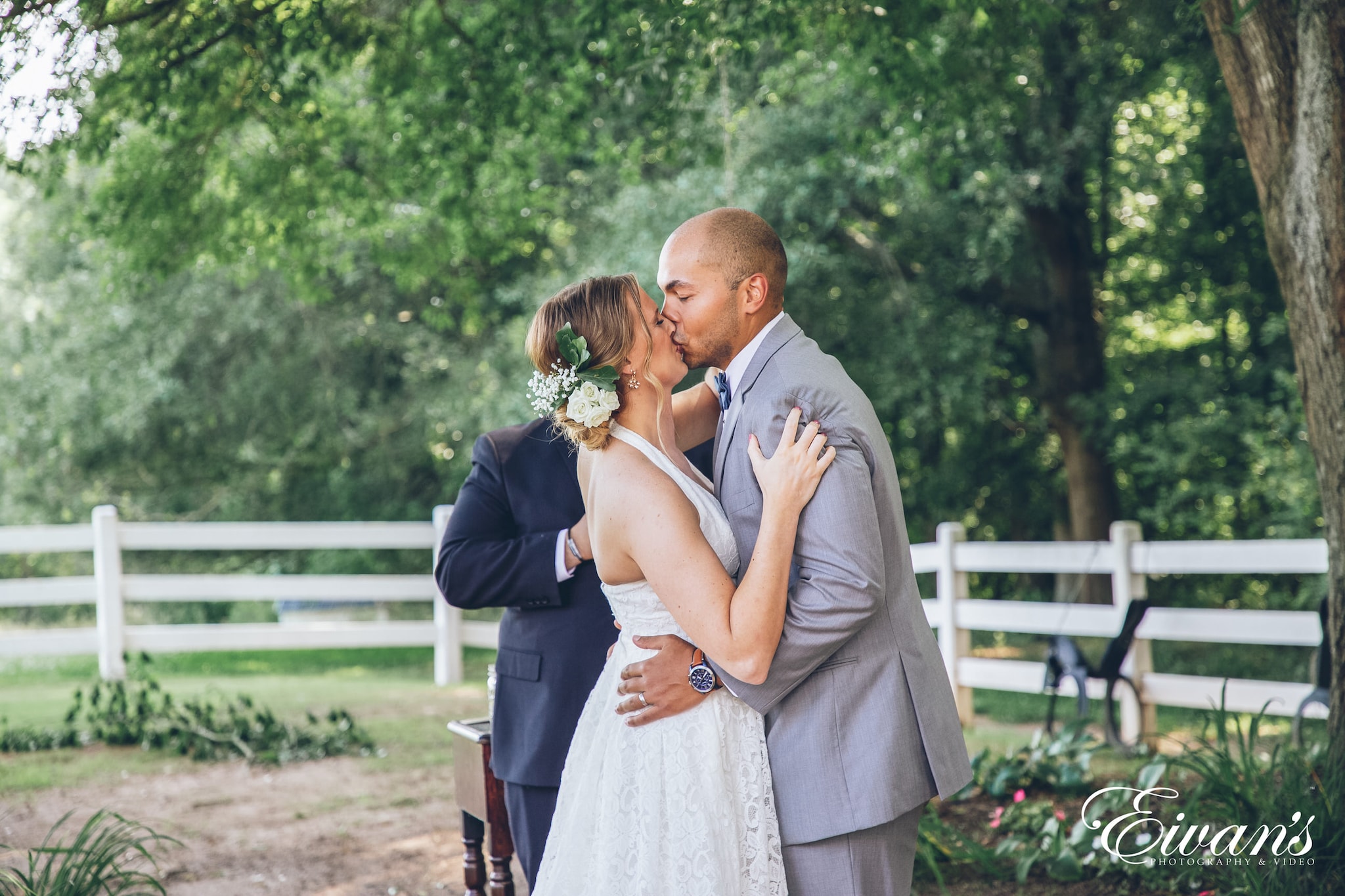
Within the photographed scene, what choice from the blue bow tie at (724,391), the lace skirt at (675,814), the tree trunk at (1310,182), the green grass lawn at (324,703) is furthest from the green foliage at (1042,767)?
the blue bow tie at (724,391)

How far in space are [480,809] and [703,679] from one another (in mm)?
1364

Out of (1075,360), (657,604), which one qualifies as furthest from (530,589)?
(1075,360)

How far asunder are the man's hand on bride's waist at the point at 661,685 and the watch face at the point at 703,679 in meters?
0.01

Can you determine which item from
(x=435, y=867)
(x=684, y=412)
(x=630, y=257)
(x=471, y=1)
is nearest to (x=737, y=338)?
(x=684, y=412)

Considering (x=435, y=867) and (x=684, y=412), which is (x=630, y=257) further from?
(x=684, y=412)

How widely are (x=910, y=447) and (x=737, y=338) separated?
13.3 m

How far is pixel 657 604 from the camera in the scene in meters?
2.63

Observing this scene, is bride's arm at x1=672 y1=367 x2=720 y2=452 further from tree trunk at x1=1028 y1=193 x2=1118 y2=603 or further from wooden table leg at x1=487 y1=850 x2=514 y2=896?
tree trunk at x1=1028 y1=193 x2=1118 y2=603

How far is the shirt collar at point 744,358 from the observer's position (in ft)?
8.74

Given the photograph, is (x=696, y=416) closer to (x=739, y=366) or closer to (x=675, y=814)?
(x=739, y=366)

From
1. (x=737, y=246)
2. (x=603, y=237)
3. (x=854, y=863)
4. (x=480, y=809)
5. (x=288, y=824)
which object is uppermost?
(x=603, y=237)

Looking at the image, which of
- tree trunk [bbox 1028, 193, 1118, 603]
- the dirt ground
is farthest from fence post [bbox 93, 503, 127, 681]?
tree trunk [bbox 1028, 193, 1118, 603]

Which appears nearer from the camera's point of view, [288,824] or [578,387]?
[578,387]

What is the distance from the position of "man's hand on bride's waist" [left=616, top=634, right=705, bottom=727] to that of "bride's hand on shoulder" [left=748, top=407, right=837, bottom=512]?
441 millimetres
